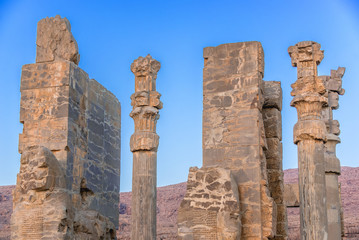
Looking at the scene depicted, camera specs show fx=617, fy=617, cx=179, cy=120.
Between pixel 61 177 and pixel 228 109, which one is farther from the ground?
pixel 228 109

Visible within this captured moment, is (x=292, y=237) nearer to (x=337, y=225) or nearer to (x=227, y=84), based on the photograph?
(x=337, y=225)

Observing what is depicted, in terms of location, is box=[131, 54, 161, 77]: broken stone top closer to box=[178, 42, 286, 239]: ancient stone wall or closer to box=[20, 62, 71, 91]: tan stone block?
box=[178, 42, 286, 239]: ancient stone wall

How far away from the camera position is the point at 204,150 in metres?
10.1

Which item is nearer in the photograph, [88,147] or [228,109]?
[228,109]

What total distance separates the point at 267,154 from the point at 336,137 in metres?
3.72

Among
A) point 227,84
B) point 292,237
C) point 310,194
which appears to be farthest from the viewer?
point 292,237

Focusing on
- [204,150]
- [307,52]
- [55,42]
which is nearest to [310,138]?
[307,52]

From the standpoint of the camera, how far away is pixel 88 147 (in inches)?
457

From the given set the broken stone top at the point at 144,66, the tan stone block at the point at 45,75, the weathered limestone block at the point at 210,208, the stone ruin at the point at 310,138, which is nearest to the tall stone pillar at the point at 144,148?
the broken stone top at the point at 144,66

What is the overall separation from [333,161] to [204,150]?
4.88 metres

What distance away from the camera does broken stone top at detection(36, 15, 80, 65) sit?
11.3 m

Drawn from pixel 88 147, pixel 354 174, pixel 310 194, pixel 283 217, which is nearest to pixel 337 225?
pixel 283 217

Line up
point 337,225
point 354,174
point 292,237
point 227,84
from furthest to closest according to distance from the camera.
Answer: point 354,174 → point 292,237 → point 337,225 → point 227,84

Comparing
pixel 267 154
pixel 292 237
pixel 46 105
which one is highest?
pixel 46 105
